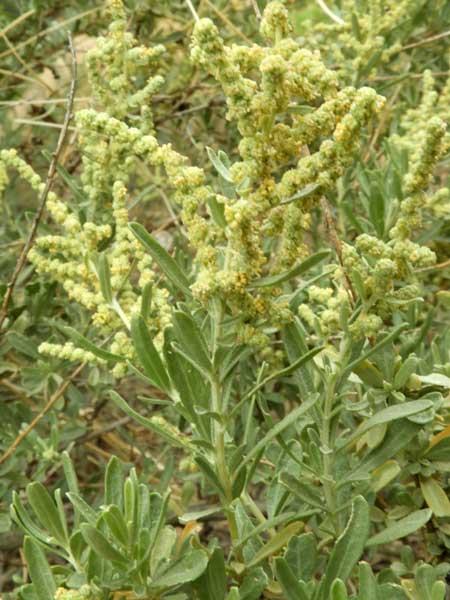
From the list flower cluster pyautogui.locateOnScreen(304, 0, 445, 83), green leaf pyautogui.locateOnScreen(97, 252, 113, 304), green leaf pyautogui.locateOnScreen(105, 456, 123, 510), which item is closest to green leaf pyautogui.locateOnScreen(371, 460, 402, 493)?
green leaf pyautogui.locateOnScreen(105, 456, 123, 510)

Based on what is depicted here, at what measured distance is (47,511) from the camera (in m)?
1.10

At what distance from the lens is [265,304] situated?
0.99m

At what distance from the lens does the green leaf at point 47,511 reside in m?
1.08

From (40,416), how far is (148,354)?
2.00 ft

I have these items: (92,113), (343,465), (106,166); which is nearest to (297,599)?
(343,465)

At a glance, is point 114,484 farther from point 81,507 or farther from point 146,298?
point 146,298

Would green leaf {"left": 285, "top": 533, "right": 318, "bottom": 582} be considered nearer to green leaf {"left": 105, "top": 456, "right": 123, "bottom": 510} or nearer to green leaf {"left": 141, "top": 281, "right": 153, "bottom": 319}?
green leaf {"left": 105, "top": 456, "right": 123, "bottom": 510}

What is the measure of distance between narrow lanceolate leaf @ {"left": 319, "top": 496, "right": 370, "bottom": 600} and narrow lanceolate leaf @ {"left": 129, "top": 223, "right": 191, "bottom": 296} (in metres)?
0.31

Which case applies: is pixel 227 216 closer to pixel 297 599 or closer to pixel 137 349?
pixel 137 349

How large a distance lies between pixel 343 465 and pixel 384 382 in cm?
13

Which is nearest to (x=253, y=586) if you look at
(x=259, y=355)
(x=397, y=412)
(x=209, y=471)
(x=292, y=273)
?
(x=209, y=471)

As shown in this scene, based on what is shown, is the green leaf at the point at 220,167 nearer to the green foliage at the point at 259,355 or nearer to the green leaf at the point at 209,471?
the green foliage at the point at 259,355

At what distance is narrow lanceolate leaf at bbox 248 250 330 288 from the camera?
0.93 metres

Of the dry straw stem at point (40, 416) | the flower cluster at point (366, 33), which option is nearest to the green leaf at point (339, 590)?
the dry straw stem at point (40, 416)
